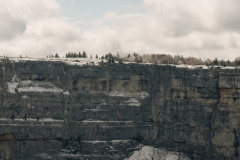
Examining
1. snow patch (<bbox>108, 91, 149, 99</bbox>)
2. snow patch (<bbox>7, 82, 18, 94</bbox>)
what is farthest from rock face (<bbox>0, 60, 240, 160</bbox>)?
snow patch (<bbox>7, 82, 18, 94</bbox>)

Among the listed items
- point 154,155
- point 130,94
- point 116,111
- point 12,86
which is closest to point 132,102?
point 130,94

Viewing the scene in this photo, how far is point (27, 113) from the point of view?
86.8 m

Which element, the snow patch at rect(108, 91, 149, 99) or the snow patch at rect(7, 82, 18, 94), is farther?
the snow patch at rect(108, 91, 149, 99)

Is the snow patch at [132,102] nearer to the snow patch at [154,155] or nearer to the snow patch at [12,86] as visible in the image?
the snow patch at [154,155]

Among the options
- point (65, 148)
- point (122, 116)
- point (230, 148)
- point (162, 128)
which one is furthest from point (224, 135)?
point (65, 148)

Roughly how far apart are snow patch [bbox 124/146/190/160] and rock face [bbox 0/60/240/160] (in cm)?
18

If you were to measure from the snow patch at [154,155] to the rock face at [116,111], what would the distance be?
0.58 ft

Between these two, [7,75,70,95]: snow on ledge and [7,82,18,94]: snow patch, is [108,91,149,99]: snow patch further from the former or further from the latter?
[7,82,18,94]: snow patch

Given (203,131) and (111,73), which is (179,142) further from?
(111,73)

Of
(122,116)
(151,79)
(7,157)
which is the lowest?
(7,157)

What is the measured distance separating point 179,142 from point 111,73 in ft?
53.0

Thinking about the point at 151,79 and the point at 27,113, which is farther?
the point at 151,79

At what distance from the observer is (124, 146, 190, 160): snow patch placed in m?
88.6

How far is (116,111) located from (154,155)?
31.2ft
